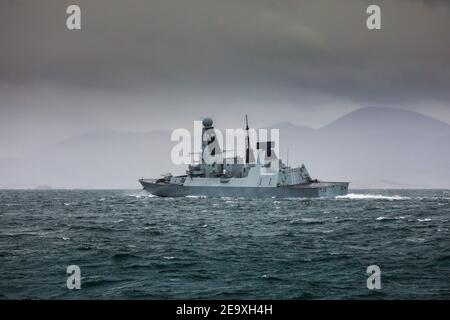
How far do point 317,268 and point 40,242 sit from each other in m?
17.5

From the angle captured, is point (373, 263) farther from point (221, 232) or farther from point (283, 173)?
point (283, 173)

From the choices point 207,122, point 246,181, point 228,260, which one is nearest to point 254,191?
point 246,181

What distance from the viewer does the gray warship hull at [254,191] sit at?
3081 inches

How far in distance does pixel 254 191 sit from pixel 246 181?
219cm

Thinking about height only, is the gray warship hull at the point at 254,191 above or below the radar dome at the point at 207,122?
below

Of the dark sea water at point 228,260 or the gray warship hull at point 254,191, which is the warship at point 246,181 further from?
the dark sea water at point 228,260

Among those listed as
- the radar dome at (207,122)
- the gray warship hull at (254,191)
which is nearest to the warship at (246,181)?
the gray warship hull at (254,191)

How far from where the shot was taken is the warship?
79.1 m

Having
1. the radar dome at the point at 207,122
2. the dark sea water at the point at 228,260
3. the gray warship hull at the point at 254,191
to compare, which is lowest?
the dark sea water at the point at 228,260

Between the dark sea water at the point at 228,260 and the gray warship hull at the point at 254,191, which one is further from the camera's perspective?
the gray warship hull at the point at 254,191

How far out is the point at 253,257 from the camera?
2236 cm

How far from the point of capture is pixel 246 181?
80.4 metres

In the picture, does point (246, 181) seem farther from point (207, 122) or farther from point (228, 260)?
point (228, 260)

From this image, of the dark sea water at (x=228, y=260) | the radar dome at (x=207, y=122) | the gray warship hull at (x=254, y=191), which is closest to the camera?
the dark sea water at (x=228, y=260)
